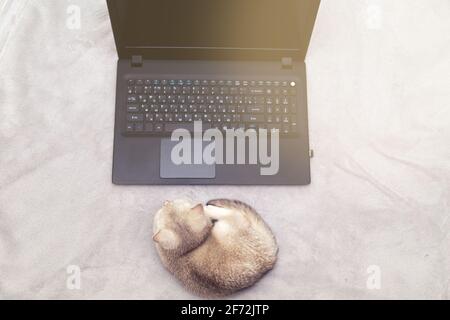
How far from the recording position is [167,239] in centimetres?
102

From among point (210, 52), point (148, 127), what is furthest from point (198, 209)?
point (210, 52)

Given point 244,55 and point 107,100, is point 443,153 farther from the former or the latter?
point 107,100

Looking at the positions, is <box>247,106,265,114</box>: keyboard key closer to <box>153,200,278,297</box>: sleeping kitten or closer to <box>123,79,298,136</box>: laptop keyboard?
<box>123,79,298,136</box>: laptop keyboard

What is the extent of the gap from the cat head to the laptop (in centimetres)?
6

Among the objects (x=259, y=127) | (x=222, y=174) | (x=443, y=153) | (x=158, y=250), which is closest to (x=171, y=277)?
(x=158, y=250)

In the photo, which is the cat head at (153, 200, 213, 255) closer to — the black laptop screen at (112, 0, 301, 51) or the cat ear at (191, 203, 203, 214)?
the cat ear at (191, 203, 203, 214)

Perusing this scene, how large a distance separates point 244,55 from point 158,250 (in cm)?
42

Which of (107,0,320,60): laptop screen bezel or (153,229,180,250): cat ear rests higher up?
(107,0,320,60): laptop screen bezel

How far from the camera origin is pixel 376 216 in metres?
1.08

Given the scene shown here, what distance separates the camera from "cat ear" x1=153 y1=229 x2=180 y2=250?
1.00 m

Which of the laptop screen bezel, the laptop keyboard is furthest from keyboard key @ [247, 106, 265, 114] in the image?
the laptop screen bezel

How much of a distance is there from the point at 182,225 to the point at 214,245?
2.9 inches

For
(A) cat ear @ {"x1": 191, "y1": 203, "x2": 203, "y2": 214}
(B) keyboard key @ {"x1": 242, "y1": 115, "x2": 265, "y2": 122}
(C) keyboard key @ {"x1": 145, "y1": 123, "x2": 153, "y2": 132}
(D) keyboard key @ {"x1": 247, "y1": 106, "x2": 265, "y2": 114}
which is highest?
(D) keyboard key @ {"x1": 247, "y1": 106, "x2": 265, "y2": 114}

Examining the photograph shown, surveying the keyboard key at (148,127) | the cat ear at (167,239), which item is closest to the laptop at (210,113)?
the keyboard key at (148,127)
